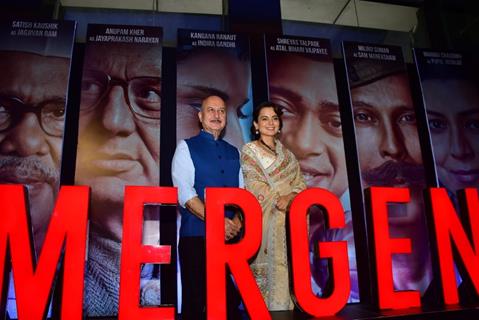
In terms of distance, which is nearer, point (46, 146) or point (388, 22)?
point (46, 146)

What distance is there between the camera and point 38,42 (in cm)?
317

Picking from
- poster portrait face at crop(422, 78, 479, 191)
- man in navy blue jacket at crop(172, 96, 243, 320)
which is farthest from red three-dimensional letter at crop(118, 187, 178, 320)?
poster portrait face at crop(422, 78, 479, 191)

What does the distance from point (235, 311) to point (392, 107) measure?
244 centimetres

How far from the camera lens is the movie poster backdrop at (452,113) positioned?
11.5 ft

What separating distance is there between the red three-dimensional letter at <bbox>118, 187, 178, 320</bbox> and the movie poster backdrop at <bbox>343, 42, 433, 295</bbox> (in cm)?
196

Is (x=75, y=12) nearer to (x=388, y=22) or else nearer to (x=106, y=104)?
(x=106, y=104)

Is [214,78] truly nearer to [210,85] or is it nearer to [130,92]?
[210,85]

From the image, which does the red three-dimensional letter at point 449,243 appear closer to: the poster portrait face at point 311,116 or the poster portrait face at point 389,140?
the poster portrait face at point 389,140

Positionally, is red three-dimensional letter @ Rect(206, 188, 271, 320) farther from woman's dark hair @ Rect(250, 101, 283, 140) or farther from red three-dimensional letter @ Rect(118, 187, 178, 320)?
woman's dark hair @ Rect(250, 101, 283, 140)

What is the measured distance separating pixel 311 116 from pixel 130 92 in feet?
5.50

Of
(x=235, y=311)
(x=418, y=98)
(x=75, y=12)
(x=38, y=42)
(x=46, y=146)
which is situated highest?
(x=75, y=12)

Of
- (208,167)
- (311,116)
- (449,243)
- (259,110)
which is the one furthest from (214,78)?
(449,243)

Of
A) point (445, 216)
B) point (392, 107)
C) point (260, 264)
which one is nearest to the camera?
point (445, 216)

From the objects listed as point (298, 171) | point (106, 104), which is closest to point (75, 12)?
point (106, 104)
